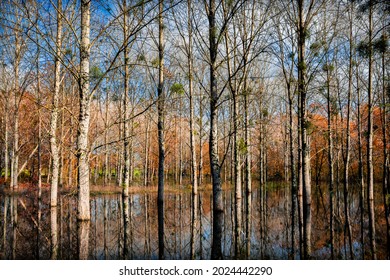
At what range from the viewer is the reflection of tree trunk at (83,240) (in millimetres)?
6938

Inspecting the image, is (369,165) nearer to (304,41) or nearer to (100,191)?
(304,41)

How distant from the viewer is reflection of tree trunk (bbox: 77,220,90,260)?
22.8ft

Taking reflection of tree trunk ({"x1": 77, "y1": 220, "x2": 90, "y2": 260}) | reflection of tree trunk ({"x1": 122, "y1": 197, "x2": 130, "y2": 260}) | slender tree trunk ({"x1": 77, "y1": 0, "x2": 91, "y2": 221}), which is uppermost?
slender tree trunk ({"x1": 77, "y1": 0, "x2": 91, "y2": 221})

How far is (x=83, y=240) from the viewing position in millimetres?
8219

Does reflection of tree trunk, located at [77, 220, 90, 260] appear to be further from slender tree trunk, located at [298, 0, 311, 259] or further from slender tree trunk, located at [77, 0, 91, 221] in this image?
slender tree trunk, located at [298, 0, 311, 259]

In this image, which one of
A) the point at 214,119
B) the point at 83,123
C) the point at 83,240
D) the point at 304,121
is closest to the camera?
the point at 83,240

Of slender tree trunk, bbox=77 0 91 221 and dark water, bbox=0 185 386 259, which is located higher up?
slender tree trunk, bbox=77 0 91 221

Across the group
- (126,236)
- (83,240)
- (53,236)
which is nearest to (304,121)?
(126,236)

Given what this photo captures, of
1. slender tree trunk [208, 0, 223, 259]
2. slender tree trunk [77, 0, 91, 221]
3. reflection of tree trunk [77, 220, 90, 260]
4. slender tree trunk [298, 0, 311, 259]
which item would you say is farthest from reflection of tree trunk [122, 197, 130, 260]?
slender tree trunk [298, 0, 311, 259]

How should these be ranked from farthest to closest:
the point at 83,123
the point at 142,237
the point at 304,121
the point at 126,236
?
1. the point at 304,121
2. the point at 83,123
3. the point at 126,236
4. the point at 142,237

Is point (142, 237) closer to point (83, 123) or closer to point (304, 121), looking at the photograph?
point (83, 123)

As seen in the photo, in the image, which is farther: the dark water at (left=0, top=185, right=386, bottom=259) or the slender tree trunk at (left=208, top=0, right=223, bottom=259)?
the slender tree trunk at (left=208, top=0, right=223, bottom=259)

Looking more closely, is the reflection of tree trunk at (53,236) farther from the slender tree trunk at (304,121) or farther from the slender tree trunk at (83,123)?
the slender tree trunk at (304,121)
